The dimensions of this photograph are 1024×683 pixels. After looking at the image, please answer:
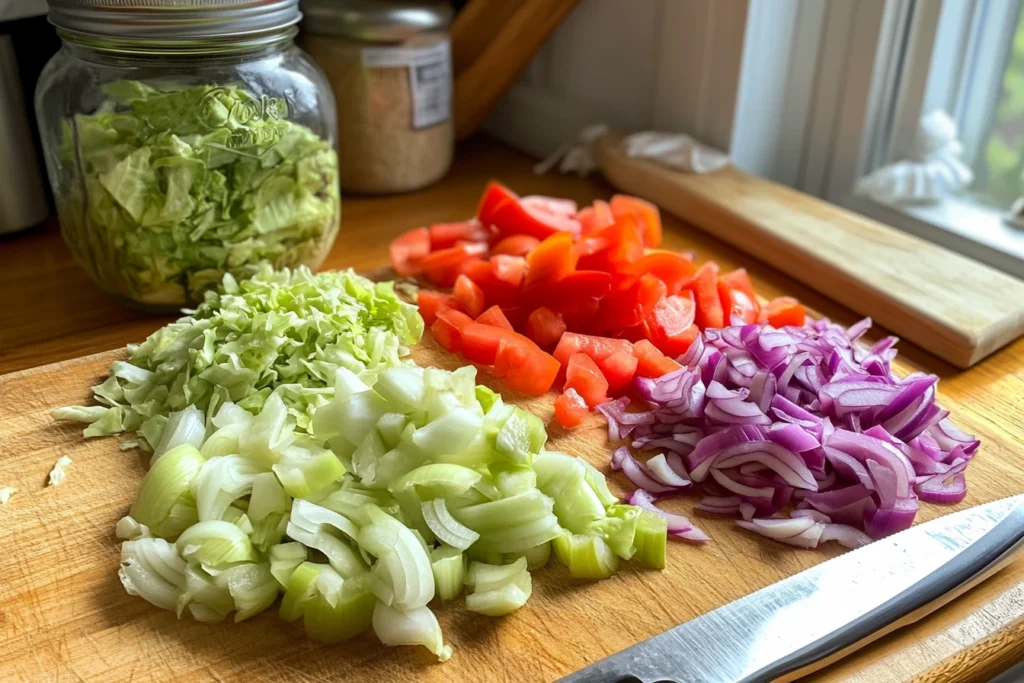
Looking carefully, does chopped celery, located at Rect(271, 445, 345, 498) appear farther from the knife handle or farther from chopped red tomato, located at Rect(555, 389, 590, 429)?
the knife handle

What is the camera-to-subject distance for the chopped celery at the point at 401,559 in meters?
0.85

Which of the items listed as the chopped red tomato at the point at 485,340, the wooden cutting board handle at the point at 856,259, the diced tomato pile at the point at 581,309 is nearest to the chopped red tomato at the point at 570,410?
the diced tomato pile at the point at 581,309

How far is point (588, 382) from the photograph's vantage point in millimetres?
1179

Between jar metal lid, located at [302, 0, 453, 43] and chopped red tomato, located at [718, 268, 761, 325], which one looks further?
jar metal lid, located at [302, 0, 453, 43]

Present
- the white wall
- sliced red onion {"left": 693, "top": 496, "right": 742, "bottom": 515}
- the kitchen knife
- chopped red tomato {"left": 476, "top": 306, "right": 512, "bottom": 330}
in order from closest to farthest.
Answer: the kitchen knife
sliced red onion {"left": 693, "top": 496, "right": 742, "bottom": 515}
chopped red tomato {"left": 476, "top": 306, "right": 512, "bottom": 330}
the white wall

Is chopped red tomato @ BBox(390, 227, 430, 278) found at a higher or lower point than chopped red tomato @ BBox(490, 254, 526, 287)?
lower

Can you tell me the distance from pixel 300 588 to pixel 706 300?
0.74 m

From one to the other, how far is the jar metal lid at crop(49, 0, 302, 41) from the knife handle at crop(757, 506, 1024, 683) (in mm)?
992

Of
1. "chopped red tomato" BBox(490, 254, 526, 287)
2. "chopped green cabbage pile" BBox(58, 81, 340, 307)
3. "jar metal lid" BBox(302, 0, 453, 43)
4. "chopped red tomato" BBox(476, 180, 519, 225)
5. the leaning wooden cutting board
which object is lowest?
the leaning wooden cutting board

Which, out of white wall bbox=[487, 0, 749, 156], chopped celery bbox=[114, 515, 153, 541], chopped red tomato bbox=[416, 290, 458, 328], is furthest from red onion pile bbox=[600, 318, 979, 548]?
white wall bbox=[487, 0, 749, 156]

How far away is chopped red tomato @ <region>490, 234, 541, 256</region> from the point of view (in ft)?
4.81

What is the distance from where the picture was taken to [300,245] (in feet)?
4.60

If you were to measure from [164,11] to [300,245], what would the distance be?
379 millimetres

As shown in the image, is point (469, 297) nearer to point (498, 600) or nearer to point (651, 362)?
point (651, 362)
